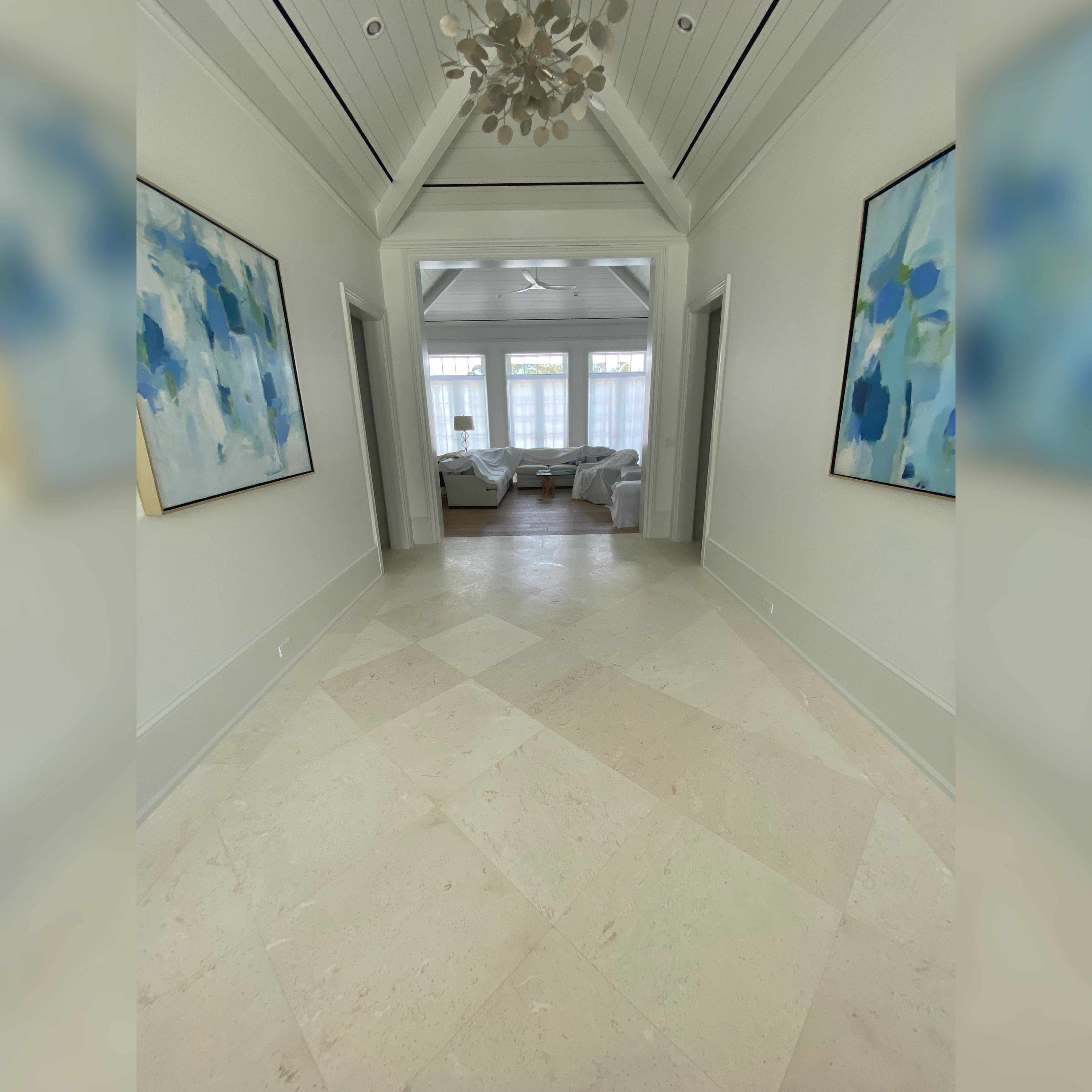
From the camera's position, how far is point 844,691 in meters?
1.99

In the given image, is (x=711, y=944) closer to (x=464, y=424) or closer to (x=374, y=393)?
(x=374, y=393)

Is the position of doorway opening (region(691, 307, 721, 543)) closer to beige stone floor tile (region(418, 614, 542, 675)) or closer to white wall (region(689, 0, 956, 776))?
white wall (region(689, 0, 956, 776))

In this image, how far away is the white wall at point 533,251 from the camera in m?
3.65

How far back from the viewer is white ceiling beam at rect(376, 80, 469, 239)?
299 cm

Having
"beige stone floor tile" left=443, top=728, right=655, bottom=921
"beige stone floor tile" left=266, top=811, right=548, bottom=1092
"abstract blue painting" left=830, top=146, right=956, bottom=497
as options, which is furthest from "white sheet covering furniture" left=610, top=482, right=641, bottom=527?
"beige stone floor tile" left=266, top=811, right=548, bottom=1092

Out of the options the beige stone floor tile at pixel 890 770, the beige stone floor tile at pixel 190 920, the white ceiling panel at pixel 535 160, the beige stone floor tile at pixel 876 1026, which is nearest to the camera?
the beige stone floor tile at pixel 876 1026

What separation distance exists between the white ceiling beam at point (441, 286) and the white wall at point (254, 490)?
13.3 ft

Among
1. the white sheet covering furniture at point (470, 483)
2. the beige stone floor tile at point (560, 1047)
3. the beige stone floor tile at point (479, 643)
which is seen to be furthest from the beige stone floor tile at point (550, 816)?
the white sheet covering furniture at point (470, 483)

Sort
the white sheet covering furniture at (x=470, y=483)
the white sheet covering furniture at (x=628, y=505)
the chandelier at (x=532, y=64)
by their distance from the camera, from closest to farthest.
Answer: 1. the chandelier at (x=532, y=64)
2. the white sheet covering furniture at (x=628, y=505)
3. the white sheet covering furniture at (x=470, y=483)

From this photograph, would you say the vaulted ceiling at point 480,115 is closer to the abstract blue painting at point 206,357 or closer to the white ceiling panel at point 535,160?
the white ceiling panel at point 535,160

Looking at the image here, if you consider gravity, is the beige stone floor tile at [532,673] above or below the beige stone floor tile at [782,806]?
above

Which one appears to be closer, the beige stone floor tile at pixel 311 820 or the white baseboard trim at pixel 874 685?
the beige stone floor tile at pixel 311 820

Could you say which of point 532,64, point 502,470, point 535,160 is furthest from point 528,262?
point 502,470

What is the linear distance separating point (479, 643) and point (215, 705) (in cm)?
113
